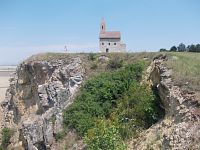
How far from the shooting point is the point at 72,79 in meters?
31.7

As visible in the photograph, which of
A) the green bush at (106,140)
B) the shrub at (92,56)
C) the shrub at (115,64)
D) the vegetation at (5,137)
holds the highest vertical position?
the shrub at (92,56)

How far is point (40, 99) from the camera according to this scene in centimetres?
3319

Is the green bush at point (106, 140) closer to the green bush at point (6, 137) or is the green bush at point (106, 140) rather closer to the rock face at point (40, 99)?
the rock face at point (40, 99)

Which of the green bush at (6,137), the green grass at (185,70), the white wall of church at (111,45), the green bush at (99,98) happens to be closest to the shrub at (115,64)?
the green bush at (99,98)

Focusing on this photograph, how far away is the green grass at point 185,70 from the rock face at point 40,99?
8830 millimetres

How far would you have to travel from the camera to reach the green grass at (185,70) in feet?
66.1

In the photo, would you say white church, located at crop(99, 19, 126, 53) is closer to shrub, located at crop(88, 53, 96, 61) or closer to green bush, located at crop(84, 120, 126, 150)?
shrub, located at crop(88, 53, 96, 61)

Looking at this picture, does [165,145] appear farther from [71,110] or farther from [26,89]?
[26,89]

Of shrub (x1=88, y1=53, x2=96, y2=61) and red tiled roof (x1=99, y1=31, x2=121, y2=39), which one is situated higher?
red tiled roof (x1=99, y1=31, x2=121, y2=39)

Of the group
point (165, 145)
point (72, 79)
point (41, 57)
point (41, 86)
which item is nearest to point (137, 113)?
point (165, 145)

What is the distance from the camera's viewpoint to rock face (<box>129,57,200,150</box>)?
16780mm

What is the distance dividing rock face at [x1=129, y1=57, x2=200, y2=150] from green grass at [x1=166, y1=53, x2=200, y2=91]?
0.38 metres

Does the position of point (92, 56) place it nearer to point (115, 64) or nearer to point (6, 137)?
point (115, 64)

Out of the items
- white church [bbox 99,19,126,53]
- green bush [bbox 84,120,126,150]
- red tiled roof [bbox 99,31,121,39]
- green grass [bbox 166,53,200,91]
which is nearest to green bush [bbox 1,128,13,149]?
white church [bbox 99,19,126,53]
